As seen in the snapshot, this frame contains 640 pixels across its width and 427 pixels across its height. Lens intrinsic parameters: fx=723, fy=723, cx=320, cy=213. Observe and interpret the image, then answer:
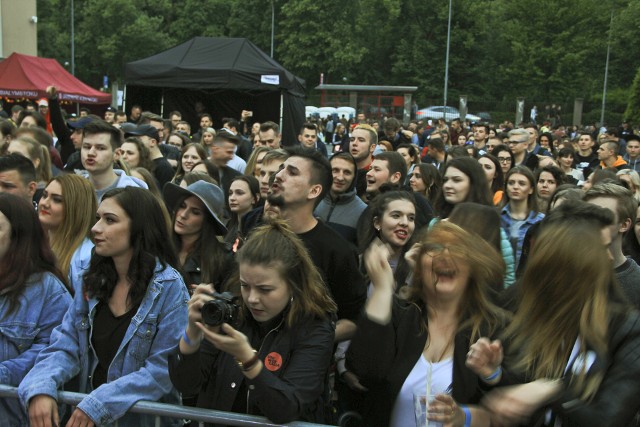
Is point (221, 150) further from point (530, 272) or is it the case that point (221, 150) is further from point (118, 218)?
point (530, 272)

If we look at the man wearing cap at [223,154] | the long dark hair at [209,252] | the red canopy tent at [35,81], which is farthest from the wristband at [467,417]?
the red canopy tent at [35,81]

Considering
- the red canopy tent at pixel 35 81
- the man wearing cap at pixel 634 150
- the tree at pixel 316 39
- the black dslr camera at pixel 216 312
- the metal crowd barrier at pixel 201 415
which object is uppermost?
the tree at pixel 316 39

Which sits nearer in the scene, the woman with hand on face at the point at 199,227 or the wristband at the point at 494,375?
the wristband at the point at 494,375

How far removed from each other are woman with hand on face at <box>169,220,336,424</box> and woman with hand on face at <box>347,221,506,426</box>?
20 cm

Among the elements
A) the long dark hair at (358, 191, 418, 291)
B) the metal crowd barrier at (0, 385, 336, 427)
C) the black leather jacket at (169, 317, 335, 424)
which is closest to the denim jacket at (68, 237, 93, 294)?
the metal crowd barrier at (0, 385, 336, 427)

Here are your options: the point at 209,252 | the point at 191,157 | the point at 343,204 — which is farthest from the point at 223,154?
the point at 209,252

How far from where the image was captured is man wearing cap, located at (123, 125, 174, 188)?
8180mm

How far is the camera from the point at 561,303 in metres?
2.69

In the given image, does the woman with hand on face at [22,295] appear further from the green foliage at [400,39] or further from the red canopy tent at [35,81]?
the green foliage at [400,39]

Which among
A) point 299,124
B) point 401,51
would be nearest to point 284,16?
point 401,51

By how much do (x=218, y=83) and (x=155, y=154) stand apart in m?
8.28

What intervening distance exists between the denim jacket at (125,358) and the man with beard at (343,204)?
2.19 m

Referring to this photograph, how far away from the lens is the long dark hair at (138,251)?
336 centimetres

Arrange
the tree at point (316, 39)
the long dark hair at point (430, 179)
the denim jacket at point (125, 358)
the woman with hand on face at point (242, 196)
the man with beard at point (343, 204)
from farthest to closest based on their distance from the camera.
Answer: the tree at point (316, 39) → the long dark hair at point (430, 179) → the woman with hand on face at point (242, 196) → the man with beard at point (343, 204) → the denim jacket at point (125, 358)
